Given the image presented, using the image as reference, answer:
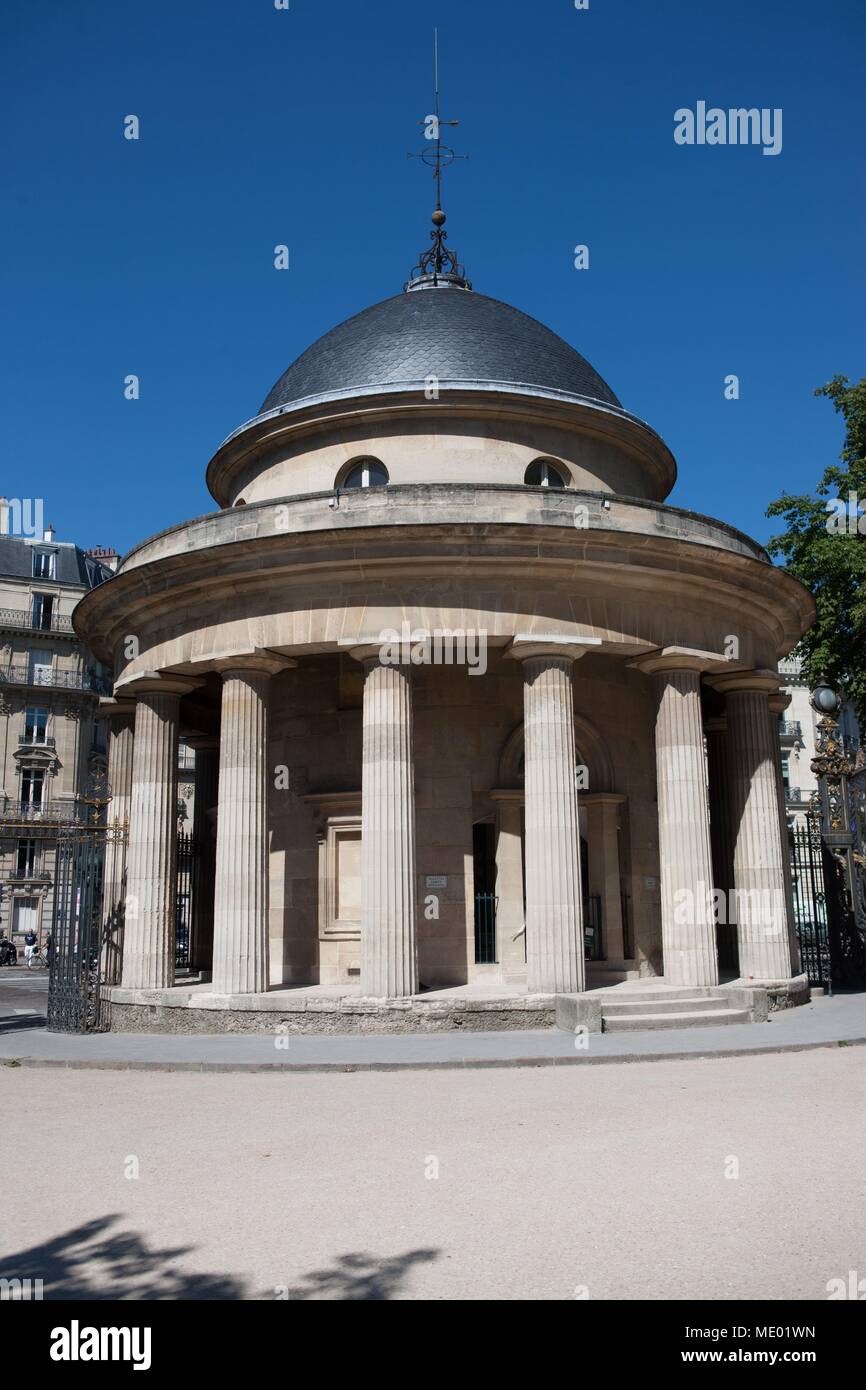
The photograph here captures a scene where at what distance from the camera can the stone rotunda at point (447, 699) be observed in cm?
1806

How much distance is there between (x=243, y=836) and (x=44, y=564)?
46.6 meters

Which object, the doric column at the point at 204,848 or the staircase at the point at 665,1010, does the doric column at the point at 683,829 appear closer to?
the staircase at the point at 665,1010

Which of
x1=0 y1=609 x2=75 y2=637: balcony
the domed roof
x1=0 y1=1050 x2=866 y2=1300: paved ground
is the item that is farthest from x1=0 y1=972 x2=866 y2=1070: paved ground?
x1=0 y1=609 x2=75 y2=637: balcony

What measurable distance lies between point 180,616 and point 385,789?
17.6 feet

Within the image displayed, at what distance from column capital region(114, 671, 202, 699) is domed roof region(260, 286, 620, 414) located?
6567 millimetres

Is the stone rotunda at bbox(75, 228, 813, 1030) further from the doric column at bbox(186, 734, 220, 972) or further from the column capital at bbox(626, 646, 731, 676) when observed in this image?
the doric column at bbox(186, 734, 220, 972)

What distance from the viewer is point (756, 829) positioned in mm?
21500

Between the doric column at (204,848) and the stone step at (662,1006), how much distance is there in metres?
11.6

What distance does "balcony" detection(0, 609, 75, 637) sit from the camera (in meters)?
57.5

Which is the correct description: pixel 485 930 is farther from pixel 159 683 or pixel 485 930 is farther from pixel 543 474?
pixel 543 474

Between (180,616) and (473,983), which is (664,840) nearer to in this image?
(473,983)

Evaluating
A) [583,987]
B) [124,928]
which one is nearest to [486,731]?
[583,987]

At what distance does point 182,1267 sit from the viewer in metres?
6.21

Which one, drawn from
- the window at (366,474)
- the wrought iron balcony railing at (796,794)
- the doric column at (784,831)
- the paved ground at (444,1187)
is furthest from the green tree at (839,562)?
the wrought iron balcony railing at (796,794)
